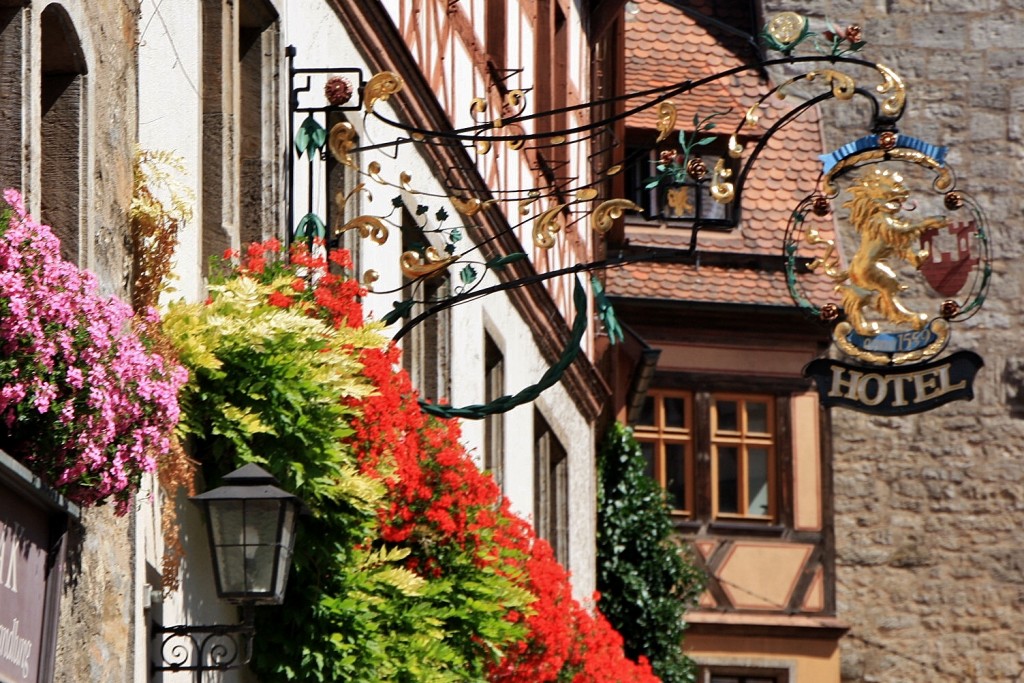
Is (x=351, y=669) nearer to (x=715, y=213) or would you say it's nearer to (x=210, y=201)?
(x=210, y=201)

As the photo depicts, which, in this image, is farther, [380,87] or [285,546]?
[380,87]

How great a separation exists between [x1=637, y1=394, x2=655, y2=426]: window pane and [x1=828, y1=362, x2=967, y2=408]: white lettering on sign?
835cm

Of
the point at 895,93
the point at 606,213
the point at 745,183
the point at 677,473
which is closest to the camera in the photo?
the point at 606,213

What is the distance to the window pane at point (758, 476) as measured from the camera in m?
28.2

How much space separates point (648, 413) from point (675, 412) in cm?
31

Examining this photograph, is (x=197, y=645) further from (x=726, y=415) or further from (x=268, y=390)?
(x=726, y=415)

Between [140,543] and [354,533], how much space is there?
1.61m

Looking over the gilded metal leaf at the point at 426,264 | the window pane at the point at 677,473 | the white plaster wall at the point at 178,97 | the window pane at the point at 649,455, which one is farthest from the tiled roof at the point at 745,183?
the white plaster wall at the point at 178,97

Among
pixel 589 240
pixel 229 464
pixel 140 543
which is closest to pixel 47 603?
pixel 140 543

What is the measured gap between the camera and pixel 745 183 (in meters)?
28.7

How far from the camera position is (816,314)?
16.5 m

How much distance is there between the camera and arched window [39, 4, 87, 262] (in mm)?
7578

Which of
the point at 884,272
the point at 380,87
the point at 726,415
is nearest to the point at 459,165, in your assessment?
the point at 884,272

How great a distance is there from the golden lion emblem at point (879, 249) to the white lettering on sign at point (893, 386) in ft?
6.80
